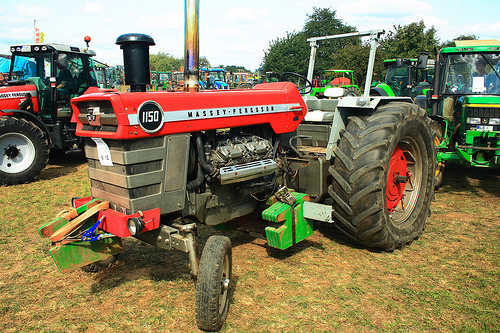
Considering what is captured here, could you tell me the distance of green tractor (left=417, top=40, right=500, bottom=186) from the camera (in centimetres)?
598

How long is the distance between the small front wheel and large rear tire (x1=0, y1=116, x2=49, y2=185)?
5799 mm

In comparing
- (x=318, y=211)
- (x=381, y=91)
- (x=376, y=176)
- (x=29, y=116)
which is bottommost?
(x=318, y=211)

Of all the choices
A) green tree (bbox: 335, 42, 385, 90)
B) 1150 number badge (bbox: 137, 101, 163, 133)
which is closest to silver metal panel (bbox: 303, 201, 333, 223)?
1150 number badge (bbox: 137, 101, 163, 133)

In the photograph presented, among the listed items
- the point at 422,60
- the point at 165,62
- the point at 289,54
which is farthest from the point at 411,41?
the point at 165,62

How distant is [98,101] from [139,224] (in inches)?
37.5

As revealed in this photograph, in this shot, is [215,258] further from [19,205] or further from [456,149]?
[456,149]

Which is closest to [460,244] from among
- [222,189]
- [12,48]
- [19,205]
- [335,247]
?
[335,247]

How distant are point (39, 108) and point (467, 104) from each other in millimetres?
7980

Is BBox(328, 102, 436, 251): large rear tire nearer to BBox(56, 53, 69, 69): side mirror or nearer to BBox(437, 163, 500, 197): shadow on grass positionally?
BBox(437, 163, 500, 197): shadow on grass

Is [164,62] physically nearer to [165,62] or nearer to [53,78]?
[165,62]

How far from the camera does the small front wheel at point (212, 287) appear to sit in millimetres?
2525

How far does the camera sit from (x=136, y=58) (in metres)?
3.16

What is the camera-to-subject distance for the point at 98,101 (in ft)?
9.23

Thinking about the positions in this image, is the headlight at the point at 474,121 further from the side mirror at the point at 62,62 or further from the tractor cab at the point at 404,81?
the side mirror at the point at 62,62
